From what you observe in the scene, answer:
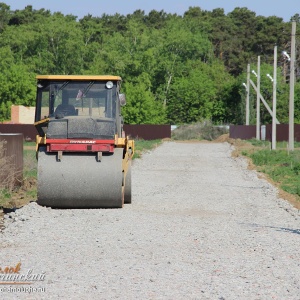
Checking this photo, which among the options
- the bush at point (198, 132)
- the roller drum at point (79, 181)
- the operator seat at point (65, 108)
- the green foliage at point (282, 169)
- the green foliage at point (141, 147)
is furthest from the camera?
the bush at point (198, 132)

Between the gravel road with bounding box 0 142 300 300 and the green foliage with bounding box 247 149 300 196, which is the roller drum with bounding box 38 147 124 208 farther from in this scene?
the green foliage with bounding box 247 149 300 196

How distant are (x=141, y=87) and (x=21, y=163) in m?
81.0

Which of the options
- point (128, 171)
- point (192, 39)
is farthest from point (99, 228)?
point (192, 39)

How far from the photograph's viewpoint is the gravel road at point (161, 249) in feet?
33.6

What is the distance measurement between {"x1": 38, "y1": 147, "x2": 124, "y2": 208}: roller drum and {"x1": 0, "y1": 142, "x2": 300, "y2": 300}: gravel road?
325 mm

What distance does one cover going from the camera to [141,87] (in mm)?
106562

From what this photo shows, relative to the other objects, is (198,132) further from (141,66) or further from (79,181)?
(79,181)

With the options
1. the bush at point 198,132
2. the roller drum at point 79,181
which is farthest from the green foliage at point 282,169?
the bush at point 198,132

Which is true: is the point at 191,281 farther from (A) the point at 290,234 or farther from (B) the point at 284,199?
(B) the point at 284,199

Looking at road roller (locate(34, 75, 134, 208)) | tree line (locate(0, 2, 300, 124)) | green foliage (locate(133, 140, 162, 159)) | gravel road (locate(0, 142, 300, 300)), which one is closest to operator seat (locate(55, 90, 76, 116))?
road roller (locate(34, 75, 134, 208))

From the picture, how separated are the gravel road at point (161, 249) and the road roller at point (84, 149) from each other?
0.40 m

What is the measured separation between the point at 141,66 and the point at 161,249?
10260 cm

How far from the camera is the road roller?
1877 centimetres

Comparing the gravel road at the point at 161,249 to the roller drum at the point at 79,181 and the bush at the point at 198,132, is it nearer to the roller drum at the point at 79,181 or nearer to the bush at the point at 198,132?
the roller drum at the point at 79,181
